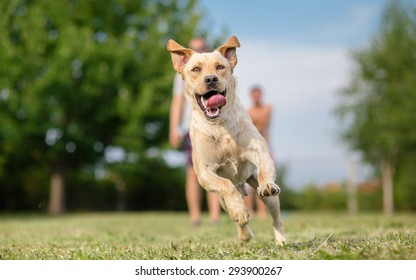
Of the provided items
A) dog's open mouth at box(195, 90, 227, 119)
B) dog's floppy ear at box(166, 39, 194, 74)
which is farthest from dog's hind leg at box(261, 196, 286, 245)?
dog's floppy ear at box(166, 39, 194, 74)

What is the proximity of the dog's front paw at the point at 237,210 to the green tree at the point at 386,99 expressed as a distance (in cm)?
1320

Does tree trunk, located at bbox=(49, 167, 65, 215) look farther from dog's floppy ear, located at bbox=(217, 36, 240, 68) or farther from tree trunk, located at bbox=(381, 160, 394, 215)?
dog's floppy ear, located at bbox=(217, 36, 240, 68)

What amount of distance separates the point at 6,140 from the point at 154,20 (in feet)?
18.3

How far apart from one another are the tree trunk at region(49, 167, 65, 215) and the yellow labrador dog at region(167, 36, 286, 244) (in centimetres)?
1355

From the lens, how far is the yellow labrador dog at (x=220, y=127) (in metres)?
3.80

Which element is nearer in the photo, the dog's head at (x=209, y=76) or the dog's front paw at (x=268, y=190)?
the dog's front paw at (x=268, y=190)

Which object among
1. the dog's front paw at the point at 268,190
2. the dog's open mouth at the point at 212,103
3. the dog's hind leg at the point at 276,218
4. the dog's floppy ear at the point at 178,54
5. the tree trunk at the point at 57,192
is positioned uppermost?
the dog's floppy ear at the point at 178,54

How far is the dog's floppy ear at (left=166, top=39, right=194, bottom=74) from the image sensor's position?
13.5ft

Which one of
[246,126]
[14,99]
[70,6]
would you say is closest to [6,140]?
[14,99]

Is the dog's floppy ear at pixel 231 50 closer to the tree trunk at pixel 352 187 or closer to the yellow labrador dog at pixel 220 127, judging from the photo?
the yellow labrador dog at pixel 220 127

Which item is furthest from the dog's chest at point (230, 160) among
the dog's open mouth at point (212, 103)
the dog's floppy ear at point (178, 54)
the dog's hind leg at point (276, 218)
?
the dog's floppy ear at point (178, 54)

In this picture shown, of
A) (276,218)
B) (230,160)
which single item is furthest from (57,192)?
(230,160)

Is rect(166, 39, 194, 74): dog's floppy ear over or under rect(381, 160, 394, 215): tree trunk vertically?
over
